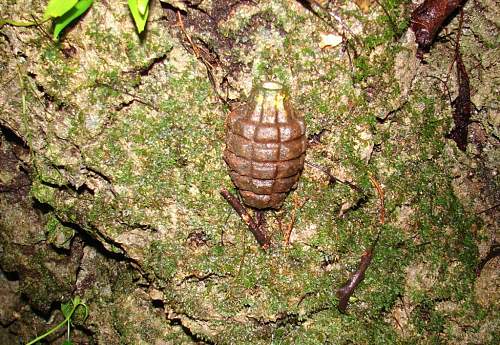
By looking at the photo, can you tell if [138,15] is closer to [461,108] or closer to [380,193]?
[380,193]

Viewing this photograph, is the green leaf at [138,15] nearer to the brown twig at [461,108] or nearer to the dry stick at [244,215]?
the dry stick at [244,215]

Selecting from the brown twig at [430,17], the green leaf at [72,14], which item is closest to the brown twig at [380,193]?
the brown twig at [430,17]

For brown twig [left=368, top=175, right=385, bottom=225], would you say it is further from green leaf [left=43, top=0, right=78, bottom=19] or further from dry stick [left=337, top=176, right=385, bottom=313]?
green leaf [left=43, top=0, right=78, bottom=19]

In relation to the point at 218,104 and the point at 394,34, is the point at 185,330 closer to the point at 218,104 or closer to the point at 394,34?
the point at 218,104

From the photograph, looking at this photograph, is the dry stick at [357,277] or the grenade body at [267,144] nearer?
the grenade body at [267,144]

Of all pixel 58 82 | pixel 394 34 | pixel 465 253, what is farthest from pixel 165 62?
pixel 465 253
